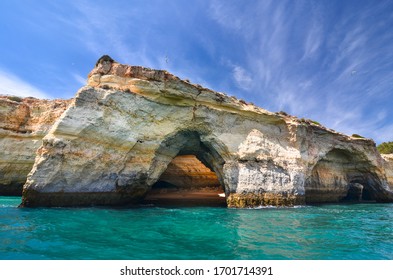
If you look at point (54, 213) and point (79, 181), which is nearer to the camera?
point (54, 213)

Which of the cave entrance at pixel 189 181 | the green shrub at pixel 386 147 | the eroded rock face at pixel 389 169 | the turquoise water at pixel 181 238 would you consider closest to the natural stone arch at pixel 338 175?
the eroded rock face at pixel 389 169

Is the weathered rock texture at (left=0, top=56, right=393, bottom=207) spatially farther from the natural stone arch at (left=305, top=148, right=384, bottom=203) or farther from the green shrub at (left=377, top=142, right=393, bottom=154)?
the green shrub at (left=377, top=142, right=393, bottom=154)

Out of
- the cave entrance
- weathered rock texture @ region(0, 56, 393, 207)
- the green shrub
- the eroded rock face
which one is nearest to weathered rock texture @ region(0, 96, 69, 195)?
the cave entrance

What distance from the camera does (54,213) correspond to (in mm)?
13156

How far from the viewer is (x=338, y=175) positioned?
27.6 meters

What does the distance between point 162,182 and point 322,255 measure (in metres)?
31.2

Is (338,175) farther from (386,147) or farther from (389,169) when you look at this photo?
(386,147)

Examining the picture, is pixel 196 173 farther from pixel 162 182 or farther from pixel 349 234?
pixel 349 234

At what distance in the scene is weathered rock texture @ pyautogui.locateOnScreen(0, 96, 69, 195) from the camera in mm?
26297

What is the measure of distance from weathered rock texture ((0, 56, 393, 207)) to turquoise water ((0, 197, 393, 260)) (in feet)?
11.0

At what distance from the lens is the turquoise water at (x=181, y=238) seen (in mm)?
7348

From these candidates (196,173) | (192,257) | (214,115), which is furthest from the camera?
(196,173)
